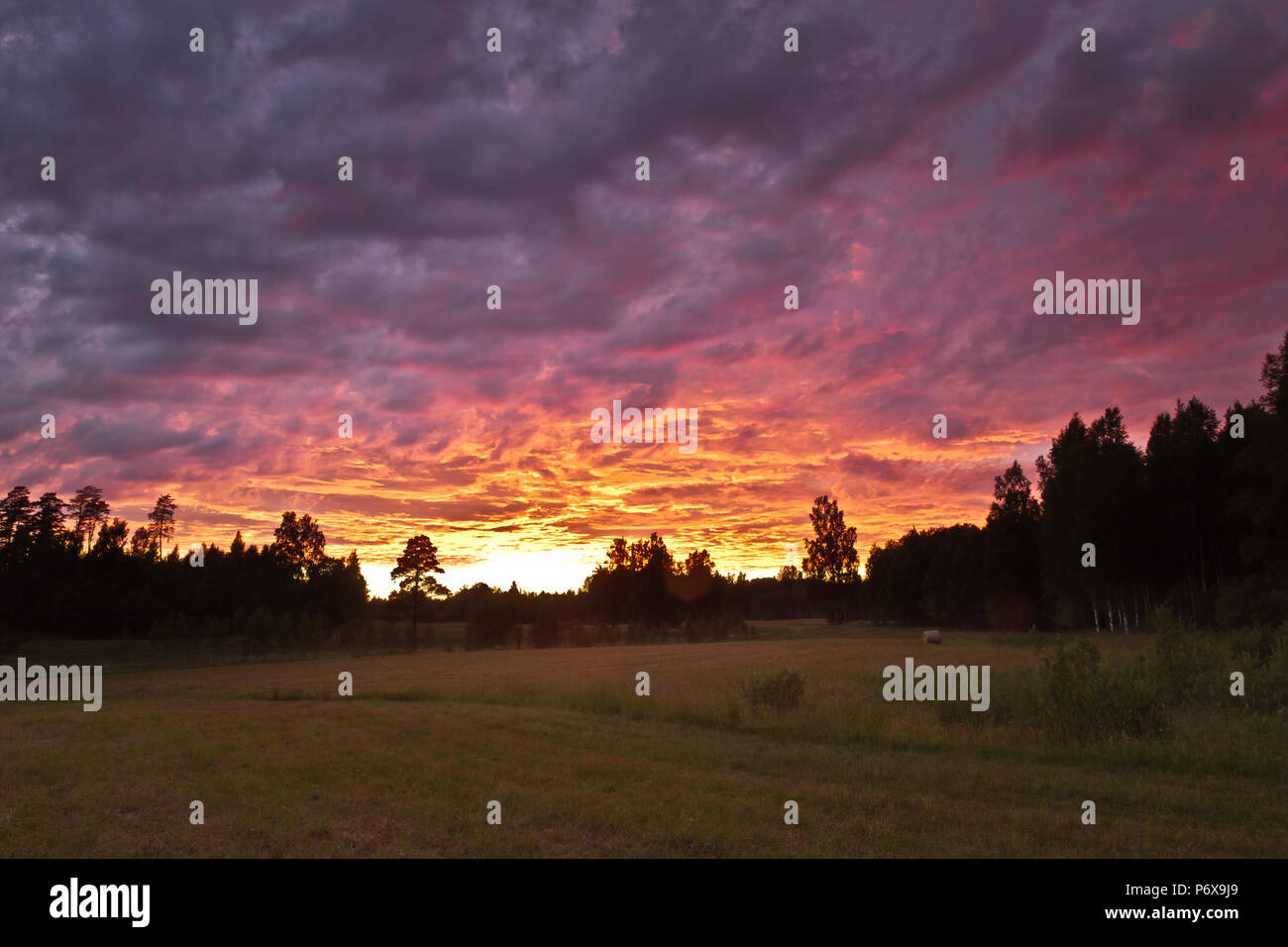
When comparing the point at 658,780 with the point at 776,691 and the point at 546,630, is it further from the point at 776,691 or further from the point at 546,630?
the point at 546,630

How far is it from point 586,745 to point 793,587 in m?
186

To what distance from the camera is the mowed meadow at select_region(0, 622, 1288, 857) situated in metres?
10.2

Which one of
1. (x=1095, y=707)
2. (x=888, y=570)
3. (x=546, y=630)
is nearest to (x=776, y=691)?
(x=1095, y=707)

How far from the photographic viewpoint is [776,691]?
22938 mm

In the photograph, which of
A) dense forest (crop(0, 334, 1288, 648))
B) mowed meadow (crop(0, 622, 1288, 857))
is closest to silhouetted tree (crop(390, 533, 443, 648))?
dense forest (crop(0, 334, 1288, 648))

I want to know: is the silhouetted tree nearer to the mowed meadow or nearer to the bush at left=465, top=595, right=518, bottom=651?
the bush at left=465, top=595, right=518, bottom=651

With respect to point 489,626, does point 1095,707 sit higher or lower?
higher

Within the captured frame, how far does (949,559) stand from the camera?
10706 cm

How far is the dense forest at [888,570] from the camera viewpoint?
2311 inches

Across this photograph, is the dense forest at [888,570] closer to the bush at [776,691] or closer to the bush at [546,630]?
the bush at [546,630]

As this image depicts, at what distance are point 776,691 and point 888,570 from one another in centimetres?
11052
